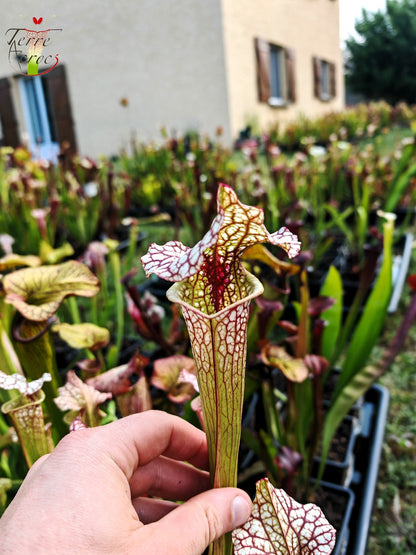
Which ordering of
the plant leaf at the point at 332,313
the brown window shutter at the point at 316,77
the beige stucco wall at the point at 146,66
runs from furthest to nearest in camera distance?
the brown window shutter at the point at 316,77 < the beige stucco wall at the point at 146,66 < the plant leaf at the point at 332,313

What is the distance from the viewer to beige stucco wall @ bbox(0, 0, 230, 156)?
747cm

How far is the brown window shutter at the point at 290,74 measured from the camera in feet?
32.3

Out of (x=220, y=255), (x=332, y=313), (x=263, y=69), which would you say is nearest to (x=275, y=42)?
(x=263, y=69)

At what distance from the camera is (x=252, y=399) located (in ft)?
4.62

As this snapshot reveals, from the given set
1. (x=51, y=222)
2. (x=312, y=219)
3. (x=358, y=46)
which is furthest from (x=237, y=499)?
(x=358, y=46)

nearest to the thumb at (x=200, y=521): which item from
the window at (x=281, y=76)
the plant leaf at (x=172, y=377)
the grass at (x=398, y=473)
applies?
the plant leaf at (x=172, y=377)

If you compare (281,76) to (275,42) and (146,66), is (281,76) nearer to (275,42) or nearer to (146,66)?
(275,42)

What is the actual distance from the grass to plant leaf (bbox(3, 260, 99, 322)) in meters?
1.06

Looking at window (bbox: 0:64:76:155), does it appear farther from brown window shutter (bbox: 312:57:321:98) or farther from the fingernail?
the fingernail

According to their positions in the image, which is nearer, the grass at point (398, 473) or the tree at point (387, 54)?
Answer: the grass at point (398, 473)

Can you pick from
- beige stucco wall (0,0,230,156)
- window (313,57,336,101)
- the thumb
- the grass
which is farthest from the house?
the thumb

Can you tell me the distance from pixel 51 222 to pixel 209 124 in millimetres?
6292

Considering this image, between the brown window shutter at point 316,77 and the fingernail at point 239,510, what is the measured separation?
41.3ft

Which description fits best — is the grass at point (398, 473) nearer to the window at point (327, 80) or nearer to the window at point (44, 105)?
the window at point (44, 105)
